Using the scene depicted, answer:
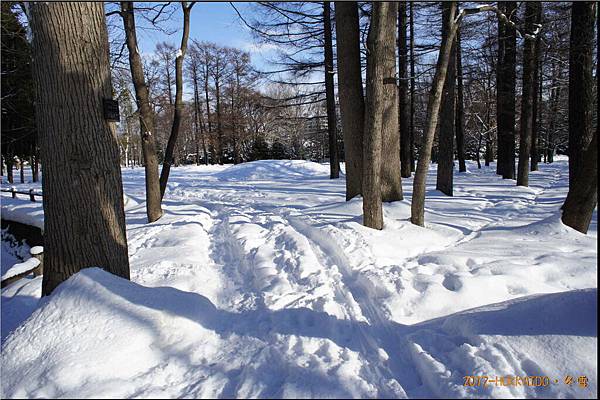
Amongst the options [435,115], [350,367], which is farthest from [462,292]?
[435,115]

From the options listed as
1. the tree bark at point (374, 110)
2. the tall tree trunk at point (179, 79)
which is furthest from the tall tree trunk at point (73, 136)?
the tall tree trunk at point (179, 79)

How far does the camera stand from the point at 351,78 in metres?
7.90

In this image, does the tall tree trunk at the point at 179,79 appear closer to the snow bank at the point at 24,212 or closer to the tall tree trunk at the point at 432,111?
the snow bank at the point at 24,212

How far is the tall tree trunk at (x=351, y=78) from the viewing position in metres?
7.89

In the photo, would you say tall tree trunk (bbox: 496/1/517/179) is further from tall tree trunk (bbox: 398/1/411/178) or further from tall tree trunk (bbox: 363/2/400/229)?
tall tree trunk (bbox: 363/2/400/229)

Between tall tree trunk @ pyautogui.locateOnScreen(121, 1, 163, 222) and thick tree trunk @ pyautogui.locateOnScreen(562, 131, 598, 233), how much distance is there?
8.42m

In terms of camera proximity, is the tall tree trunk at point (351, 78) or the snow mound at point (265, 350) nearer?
the snow mound at point (265, 350)

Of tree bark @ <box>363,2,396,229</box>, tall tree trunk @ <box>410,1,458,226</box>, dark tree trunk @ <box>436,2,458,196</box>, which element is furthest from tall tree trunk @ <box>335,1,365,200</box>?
dark tree trunk @ <box>436,2,458,196</box>

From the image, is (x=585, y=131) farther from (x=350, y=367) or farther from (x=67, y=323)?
(x=67, y=323)

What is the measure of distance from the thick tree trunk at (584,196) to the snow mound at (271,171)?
16.5 m

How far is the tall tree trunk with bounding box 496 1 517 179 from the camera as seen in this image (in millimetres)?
13898

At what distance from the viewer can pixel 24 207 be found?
11.6 m

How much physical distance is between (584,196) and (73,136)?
6.84 meters

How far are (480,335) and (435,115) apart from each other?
4131 mm
